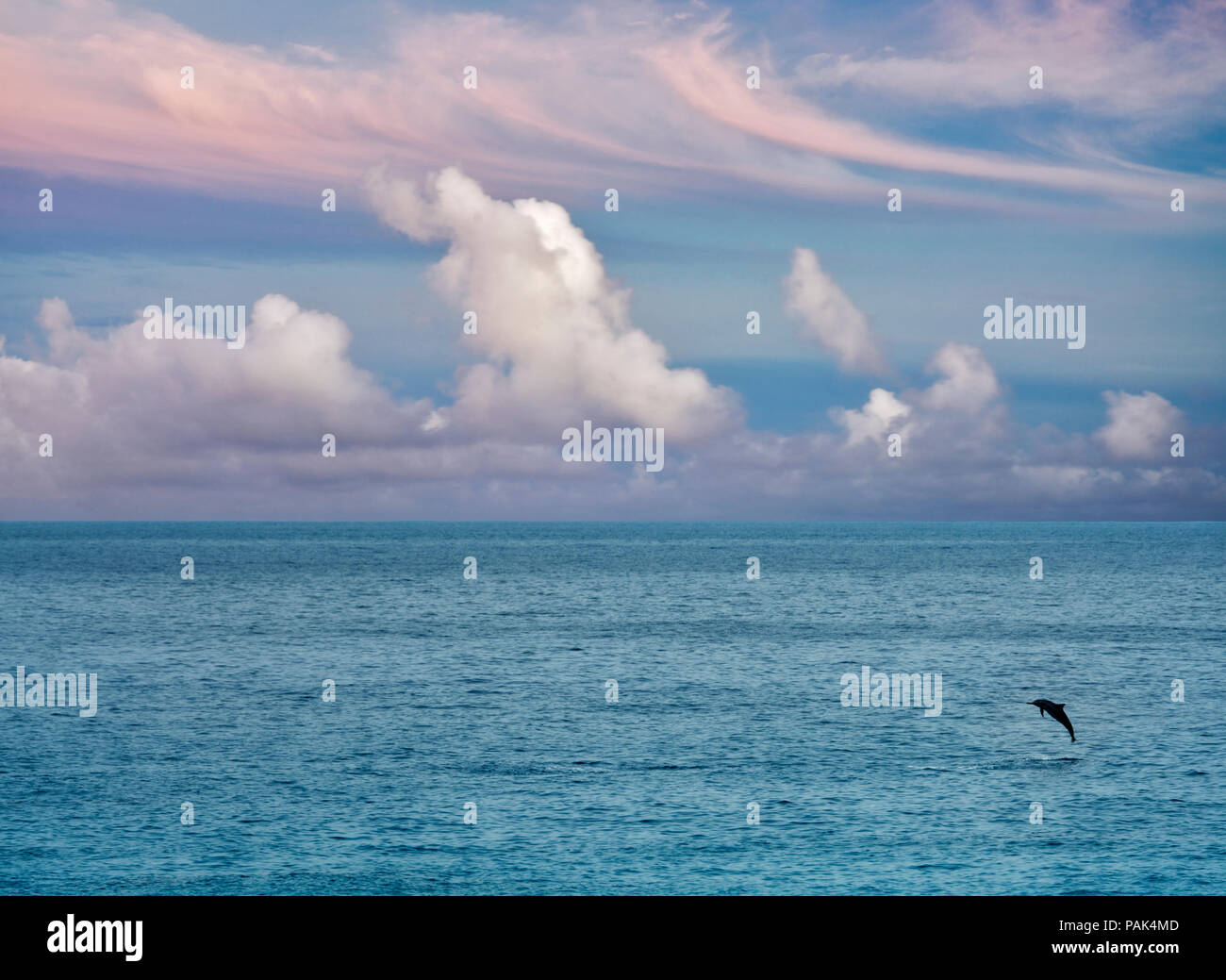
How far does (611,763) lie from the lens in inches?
2135

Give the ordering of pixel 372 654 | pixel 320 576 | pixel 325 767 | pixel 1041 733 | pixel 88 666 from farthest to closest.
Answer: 1. pixel 320 576
2. pixel 372 654
3. pixel 88 666
4. pixel 1041 733
5. pixel 325 767

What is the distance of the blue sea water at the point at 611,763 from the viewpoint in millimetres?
38438

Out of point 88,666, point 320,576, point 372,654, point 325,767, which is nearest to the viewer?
point 325,767

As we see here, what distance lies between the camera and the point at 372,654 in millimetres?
96812

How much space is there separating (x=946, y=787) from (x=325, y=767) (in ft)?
96.8

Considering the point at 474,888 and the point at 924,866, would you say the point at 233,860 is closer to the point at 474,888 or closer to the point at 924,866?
the point at 474,888

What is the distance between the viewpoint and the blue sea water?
38438mm
